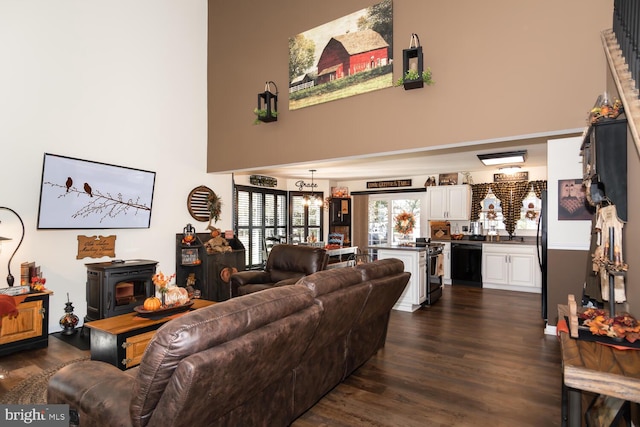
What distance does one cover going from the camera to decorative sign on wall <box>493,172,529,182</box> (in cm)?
757

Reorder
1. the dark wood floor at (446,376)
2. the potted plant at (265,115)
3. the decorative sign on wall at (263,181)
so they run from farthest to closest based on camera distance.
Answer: the decorative sign on wall at (263,181), the potted plant at (265,115), the dark wood floor at (446,376)

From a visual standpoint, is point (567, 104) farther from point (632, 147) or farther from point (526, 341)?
point (526, 341)

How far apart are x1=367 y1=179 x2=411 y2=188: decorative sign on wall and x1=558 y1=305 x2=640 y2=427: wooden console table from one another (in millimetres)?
7480

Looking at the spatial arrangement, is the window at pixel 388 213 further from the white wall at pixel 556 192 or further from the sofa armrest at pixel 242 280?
the sofa armrest at pixel 242 280

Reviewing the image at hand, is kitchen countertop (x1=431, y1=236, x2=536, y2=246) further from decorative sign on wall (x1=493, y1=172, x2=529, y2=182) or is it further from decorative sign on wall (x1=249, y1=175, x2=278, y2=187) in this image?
decorative sign on wall (x1=249, y1=175, x2=278, y2=187)

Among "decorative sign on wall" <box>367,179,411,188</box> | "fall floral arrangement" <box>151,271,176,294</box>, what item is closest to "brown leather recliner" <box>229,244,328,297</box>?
"fall floral arrangement" <box>151,271,176,294</box>

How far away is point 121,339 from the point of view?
290 centimetres

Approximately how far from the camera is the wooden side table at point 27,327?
3568mm

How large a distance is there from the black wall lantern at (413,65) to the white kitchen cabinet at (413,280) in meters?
2.49

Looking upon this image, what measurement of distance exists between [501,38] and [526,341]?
3345mm

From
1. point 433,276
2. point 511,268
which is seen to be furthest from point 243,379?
point 511,268

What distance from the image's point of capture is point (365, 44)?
459cm

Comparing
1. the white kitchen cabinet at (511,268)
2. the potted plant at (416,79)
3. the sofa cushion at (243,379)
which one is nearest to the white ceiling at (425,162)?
the potted plant at (416,79)

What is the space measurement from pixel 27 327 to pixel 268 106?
12.9 ft
